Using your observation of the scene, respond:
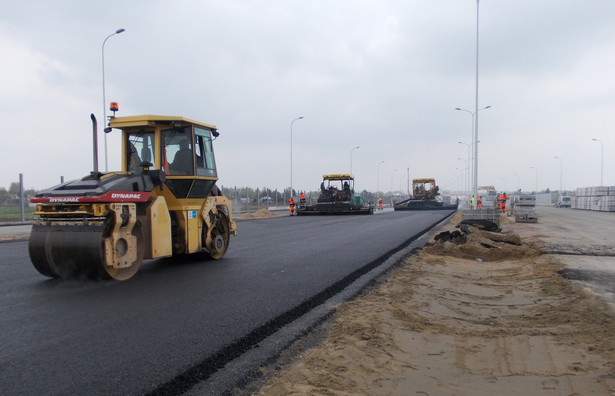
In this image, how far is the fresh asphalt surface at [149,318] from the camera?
10.5 feet

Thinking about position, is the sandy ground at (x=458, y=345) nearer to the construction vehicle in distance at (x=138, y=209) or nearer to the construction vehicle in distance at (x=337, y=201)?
the construction vehicle in distance at (x=138, y=209)

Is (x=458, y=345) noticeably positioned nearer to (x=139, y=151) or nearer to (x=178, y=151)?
(x=178, y=151)

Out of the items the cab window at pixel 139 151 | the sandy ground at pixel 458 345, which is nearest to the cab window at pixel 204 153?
the cab window at pixel 139 151

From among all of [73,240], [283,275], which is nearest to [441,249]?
[283,275]

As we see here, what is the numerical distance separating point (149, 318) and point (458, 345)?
2995mm

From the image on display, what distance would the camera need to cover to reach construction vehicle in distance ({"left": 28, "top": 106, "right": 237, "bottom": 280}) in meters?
5.94

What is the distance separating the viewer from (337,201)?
30.0 meters

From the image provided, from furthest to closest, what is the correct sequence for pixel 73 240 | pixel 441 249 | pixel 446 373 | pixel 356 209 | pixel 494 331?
1. pixel 356 209
2. pixel 441 249
3. pixel 73 240
4. pixel 494 331
5. pixel 446 373

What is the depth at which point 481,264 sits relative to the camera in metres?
9.30

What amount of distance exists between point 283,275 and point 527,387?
4177 millimetres

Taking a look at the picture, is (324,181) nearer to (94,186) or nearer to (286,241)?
(286,241)

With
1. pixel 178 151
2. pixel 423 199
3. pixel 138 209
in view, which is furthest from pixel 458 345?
pixel 423 199

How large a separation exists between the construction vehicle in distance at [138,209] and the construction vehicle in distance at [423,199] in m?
31.8

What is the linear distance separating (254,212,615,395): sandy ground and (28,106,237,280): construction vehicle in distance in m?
3.20
